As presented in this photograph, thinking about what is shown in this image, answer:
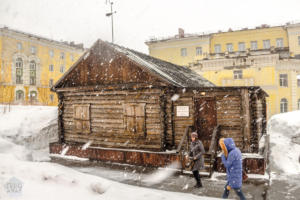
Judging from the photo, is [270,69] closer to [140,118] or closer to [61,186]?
[140,118]

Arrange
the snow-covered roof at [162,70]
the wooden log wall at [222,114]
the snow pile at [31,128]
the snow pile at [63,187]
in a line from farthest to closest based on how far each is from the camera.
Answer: the snow pile at [31,128] → the snow-covered roof at [162,70] → the wooden log wall at [222,114] → the snow pile at [63,187]

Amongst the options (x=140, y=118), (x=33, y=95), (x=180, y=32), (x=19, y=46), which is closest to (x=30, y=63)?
(x=19, y=46)

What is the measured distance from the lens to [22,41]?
37.8m

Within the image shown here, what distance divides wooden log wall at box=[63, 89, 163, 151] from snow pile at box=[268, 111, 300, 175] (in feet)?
15.8

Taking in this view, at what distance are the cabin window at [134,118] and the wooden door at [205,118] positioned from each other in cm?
245

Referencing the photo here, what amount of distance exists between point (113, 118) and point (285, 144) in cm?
798

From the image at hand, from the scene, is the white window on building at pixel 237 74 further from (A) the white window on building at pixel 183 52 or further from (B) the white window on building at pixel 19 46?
(B) the white window on building at pixel 19 46

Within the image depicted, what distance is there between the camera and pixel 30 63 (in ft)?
131

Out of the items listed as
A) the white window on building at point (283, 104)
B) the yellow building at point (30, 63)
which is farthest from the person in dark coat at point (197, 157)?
the yellow building at point (30, 63)

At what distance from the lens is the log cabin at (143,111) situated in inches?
412

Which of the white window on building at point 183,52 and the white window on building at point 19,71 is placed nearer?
the white window on building at point 183,52

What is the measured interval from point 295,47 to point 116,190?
35.3 metres

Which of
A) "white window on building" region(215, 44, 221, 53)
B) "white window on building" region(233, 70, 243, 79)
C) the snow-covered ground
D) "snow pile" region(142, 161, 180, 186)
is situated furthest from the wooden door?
"white window on building" region(215, 44, 221, 53)

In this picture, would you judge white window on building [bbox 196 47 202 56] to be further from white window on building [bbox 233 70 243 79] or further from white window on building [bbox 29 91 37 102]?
white window on building [bbox 29 91 37 102]
